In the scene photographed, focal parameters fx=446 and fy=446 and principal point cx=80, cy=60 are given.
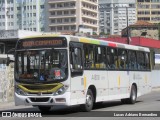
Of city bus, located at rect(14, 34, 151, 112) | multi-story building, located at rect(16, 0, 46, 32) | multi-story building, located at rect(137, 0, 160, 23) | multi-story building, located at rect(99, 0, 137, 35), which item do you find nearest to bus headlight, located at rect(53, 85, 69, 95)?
city bus, located at rect(14, 34, 151, 112)

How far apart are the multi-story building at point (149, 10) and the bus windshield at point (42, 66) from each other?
178110 mm

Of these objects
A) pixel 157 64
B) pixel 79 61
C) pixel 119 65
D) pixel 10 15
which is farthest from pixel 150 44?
pixel 10 15

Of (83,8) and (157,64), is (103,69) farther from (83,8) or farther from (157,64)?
(83,8)

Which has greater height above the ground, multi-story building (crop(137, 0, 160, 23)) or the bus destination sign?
multi-story building (crop(137, 0, 160, 23))

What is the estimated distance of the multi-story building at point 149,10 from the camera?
192 metres

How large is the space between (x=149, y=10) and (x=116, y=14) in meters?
14.6

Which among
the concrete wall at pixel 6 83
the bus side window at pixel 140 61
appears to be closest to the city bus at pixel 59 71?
the bus side window at pixel 140 61

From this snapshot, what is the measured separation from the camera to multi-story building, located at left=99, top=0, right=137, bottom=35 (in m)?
188

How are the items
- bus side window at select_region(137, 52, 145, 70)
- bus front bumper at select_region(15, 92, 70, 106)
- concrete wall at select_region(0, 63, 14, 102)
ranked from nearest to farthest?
bus front bumper at select_region(15, 92, 70, 106) < bus side window at select_region(137, 52, 145, 70) < concrete wall at select_region(0, 63, 14, 102)

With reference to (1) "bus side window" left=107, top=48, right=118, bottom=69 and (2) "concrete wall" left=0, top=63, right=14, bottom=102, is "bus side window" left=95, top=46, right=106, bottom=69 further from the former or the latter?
(2) "concrete wall" left=0, top=63, right=14, bottom=102

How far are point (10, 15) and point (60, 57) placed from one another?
16892cm

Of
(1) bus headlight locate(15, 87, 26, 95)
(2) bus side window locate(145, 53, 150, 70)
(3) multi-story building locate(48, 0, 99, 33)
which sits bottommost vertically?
(1) bus headlight locate(15, 87, 26, 95)

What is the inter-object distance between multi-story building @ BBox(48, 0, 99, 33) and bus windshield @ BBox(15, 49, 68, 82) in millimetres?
137154

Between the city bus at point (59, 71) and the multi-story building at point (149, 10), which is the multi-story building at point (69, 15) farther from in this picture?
the city bus at point (59, 71)
